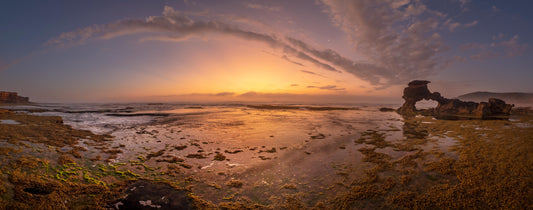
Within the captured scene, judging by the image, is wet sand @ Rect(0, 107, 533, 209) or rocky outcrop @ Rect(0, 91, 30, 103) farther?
rocky outcrop @ Rect(0, 91, 30, 103)

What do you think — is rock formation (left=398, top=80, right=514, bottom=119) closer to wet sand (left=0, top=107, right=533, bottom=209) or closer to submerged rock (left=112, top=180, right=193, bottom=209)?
wet sand (left=0, top=107, right=533, bottom=209)

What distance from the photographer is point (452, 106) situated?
A: 1629 inches

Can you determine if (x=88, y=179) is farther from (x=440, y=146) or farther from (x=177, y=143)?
(x=440, y=146)

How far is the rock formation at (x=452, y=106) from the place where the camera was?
1356 inches

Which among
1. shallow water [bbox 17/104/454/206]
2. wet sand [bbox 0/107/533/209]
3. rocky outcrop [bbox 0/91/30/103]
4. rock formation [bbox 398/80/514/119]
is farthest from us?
Answer: rocky outcrop [bbox 0/91/30/103]

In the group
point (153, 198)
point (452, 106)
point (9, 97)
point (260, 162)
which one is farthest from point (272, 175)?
point (9, 97)

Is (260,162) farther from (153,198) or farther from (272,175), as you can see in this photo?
(153,198)

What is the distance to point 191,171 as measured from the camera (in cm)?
977

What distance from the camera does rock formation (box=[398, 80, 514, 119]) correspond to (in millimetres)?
34438

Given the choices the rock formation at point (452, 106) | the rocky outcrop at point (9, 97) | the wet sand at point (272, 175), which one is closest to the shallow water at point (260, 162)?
the wet sand at point (272, 175)

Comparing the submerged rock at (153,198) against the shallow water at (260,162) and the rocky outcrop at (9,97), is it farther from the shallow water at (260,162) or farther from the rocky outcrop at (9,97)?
the rocky outcrop at (9,97)

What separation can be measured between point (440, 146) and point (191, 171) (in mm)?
16980

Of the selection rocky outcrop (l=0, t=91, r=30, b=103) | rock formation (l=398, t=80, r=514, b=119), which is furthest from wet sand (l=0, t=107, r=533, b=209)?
rocky outcrop (l=0, t=91, r=30, b=103)

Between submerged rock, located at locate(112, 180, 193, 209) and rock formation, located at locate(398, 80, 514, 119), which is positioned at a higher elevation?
rock formation, located at locate(398, 80, 514, 119)
